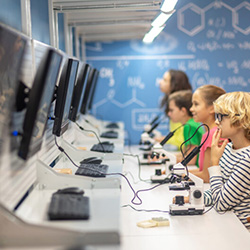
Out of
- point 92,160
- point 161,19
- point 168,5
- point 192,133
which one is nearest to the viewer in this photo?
point 168,5

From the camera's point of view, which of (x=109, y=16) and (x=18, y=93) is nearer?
(x=18, y=93)

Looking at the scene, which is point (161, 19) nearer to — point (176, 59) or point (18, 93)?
point (18, 93)

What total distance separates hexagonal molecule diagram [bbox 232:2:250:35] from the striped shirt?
3946 mm

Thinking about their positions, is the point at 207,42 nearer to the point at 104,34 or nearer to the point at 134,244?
the point at 104,34

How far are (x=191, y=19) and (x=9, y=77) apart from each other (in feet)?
15.5

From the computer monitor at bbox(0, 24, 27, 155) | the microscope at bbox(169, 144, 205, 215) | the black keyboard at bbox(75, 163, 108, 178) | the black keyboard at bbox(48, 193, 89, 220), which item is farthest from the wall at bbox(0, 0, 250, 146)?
the computer monitor at bbox(0, 24, 27, 155)

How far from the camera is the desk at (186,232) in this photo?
1811 mm

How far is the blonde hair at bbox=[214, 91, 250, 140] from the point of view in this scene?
235 cm

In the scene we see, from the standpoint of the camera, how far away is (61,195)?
1.80 metres

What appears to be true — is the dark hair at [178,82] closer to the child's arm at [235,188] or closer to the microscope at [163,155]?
the microscope at [163,155]

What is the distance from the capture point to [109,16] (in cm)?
404

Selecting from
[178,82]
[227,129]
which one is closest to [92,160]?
[227,129]

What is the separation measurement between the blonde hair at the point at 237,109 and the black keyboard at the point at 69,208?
1.08 metres

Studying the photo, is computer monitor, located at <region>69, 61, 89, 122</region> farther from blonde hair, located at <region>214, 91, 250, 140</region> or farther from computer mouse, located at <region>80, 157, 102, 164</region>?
blonde hair, located at <region>214, 91, 250, 140</region>
